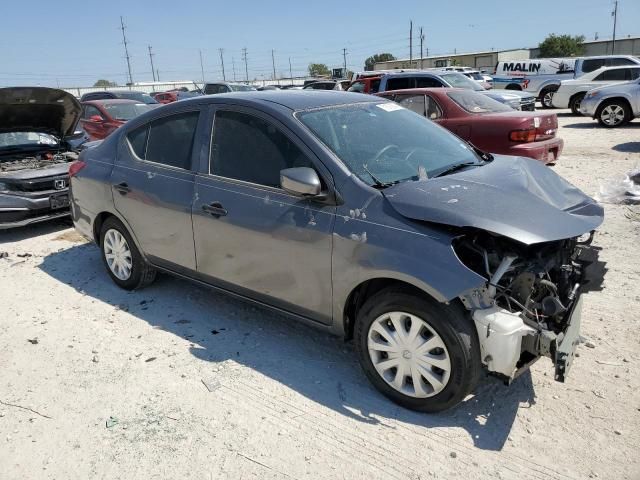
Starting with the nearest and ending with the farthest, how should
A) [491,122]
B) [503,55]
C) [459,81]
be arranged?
[491,122]
[459,81]
[503,55]

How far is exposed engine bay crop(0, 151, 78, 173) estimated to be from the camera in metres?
7.06

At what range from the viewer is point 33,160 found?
24.4ft

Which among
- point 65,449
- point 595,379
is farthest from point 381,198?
point 65,449

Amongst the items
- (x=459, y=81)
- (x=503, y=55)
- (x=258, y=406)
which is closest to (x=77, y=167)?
(x=258, y=406)

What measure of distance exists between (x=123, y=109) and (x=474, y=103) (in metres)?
7.21

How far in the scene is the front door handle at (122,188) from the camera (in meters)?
4.52

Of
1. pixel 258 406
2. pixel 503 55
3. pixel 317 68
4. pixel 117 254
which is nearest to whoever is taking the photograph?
pixel 258 406

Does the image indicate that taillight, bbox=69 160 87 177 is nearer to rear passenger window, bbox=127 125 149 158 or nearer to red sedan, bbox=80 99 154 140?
rear passenger window, bbox=127 125 149 158

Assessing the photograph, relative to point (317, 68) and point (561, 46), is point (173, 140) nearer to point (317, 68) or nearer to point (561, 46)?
point (561, 46)

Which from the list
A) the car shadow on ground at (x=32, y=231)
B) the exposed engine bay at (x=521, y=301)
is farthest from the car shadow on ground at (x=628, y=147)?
the car shadow on ground at (x=32, y=231)

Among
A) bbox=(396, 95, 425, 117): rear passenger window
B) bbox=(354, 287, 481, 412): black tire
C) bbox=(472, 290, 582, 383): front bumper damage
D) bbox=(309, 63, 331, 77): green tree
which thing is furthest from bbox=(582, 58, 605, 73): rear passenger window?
bbox=(309, 63, 331, 77): green tree

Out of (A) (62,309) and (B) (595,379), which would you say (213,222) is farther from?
(B) (595,379)

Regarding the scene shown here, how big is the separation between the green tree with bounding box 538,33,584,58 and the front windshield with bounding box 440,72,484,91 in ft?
183

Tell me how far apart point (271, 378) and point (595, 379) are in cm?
206
